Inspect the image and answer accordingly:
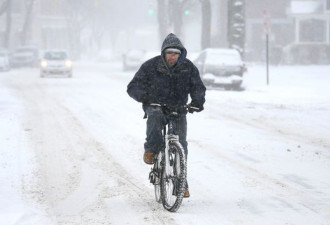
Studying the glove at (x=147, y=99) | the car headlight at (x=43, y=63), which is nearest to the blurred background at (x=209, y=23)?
the car headlight at (x=43, y=63)

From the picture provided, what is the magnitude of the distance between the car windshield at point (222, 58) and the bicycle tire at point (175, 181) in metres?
20.5

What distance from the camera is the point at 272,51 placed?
49.8 metres

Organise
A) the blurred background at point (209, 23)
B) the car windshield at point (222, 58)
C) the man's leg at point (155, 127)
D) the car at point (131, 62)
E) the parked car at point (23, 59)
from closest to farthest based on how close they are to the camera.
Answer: the man's leg at point (155, 127)
the car windshield at point (222, 58)
the blurred background at point (209, 23)
the car at point (131, 62)
the parked car at point (23, 59)

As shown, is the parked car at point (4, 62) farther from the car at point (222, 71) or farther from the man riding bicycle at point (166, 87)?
the man riding bicycle at point (166, 87)

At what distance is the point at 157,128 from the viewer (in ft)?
25.5

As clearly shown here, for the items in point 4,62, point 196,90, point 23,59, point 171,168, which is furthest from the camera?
point 23,59

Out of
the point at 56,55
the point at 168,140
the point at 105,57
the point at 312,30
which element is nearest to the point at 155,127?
the point at 168,140

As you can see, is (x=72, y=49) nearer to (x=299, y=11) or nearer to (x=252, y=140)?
(x=299, y=11)

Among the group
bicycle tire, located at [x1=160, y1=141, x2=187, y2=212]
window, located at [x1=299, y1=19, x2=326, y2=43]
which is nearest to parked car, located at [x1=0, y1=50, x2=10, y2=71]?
window, located at [x1=299, y1=19, x2=326, y2=43]

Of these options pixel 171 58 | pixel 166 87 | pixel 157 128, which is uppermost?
pixel 171 58

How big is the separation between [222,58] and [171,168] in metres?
21.0

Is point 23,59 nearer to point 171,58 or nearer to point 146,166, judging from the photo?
point 146,166

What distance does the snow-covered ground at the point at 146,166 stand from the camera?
24.9ft

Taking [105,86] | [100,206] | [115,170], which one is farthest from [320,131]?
[105,86]
